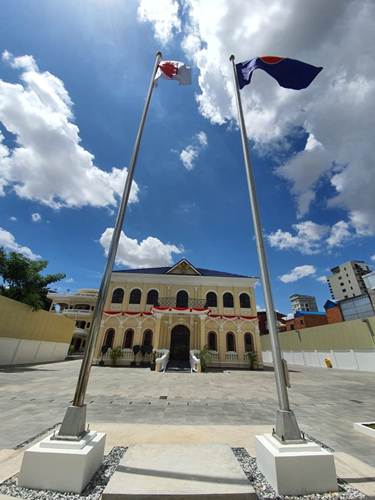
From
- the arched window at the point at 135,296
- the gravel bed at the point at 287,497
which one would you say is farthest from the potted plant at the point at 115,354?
the gravel bed at the point at 287,497

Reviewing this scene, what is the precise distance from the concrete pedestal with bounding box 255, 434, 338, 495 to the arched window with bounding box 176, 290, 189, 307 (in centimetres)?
1882

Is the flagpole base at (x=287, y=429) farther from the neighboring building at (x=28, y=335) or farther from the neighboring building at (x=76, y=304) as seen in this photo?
the neighboring building at (x=76, y=304)

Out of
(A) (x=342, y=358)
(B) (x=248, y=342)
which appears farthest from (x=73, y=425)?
(A) (x=342, y=358)

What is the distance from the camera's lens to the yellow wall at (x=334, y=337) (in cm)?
1908

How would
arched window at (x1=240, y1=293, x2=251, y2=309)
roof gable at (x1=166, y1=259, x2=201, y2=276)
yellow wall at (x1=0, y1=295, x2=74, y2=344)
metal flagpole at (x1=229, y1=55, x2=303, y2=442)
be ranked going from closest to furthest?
metal flagpole at (x1=229, y1=55, x2=303, y2=442)
yellow wall at (x1=0, y1=295, x2=74, y2=344)
arched window at (x1=240, y1=293, x2=251, y2=309)
roof gable at (x1=166, y1=259, x2=201, y2=276)

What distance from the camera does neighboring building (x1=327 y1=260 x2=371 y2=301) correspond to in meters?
75.2

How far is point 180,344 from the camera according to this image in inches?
747

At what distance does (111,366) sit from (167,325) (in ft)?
17.4

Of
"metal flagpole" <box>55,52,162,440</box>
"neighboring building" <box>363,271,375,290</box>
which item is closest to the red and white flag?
"metal flagpole" <box>55,52,162,440</box>

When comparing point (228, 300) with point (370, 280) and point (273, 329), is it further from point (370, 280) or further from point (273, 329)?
point (273, 329)

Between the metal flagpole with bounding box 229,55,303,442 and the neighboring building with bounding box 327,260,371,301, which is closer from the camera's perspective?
the metal flagpole with bounding box 229,55,303,442

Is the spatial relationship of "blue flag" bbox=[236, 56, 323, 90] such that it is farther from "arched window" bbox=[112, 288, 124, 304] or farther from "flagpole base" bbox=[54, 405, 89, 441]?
"arched window" bbox=[112, 288, 124, 304]

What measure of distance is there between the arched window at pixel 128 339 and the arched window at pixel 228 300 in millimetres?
8888

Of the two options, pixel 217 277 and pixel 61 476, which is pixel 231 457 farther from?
pixel 217 277
